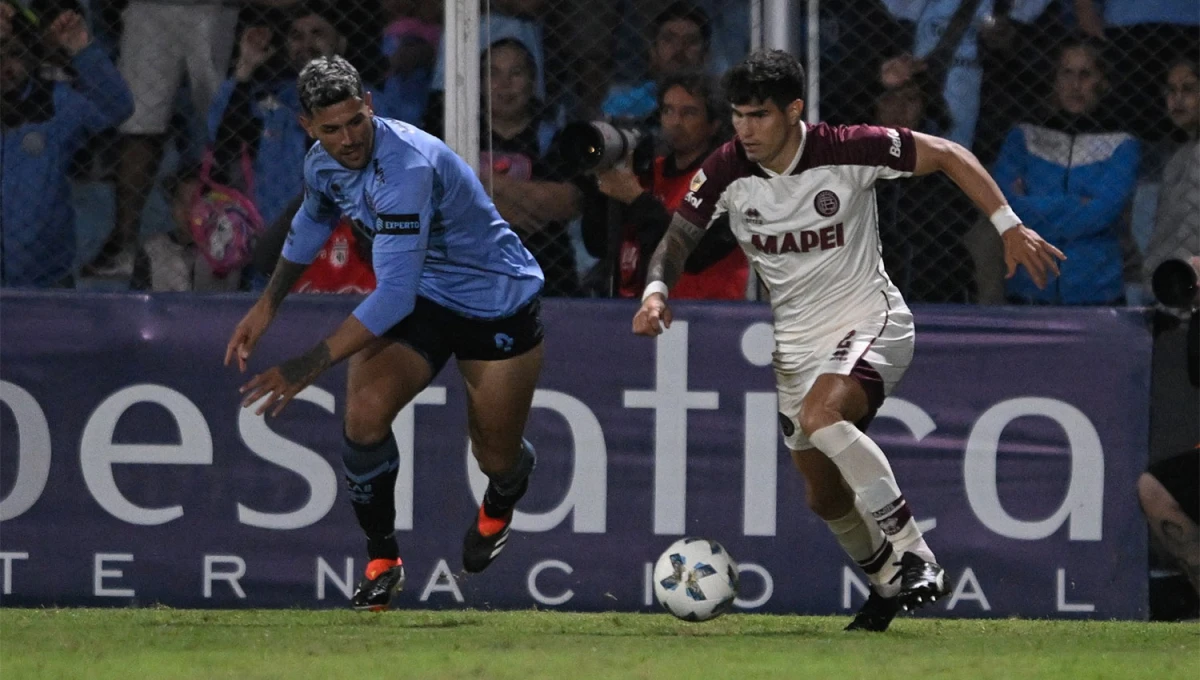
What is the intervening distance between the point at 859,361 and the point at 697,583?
0.99m

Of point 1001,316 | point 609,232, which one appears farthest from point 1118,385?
point 609,232

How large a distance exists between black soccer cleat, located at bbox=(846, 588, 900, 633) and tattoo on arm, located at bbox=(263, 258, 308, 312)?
2.44 metres

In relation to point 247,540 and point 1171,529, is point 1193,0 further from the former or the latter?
point 247,540

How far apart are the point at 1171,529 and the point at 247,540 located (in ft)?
12.9

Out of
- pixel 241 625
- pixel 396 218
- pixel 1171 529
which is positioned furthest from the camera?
pixel 1171 529

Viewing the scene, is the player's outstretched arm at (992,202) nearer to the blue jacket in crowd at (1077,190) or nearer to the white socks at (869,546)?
the white socks at (869,546)

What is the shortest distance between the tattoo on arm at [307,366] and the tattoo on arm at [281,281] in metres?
0.92

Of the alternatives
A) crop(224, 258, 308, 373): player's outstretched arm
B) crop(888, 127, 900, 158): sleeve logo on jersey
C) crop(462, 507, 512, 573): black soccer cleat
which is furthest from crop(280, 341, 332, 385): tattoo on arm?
crop(888, 127, 900, 158): sleeve logo on jersey

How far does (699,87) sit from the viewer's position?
7684 millimetres

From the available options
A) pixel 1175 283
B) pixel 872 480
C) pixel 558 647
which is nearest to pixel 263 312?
pixel 558 647

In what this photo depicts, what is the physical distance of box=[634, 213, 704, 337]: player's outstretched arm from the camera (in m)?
5.95

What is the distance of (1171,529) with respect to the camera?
7.42 metres

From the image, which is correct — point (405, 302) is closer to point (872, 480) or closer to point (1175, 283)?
point (872, 480)

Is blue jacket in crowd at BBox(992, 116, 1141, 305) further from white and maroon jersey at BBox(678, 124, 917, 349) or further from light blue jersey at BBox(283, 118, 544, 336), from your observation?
light blue jersey at BBox(283, 118, 544, 336)
